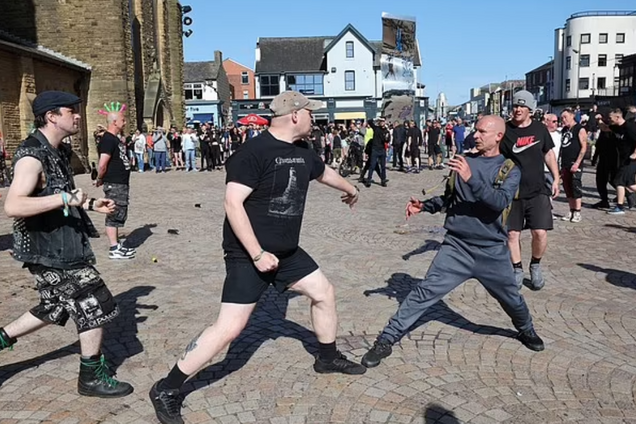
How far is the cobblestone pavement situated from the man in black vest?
426 millimetres

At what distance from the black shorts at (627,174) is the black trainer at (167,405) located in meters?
9.68

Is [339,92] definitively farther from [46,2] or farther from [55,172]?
[55,172]

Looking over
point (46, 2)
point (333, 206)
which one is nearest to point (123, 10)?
point (46, 2)

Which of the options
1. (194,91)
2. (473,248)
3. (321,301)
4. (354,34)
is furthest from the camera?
(194,91)

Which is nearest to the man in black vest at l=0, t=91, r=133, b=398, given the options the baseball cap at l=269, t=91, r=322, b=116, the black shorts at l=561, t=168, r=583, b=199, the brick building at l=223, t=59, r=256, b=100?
the baseball cap at l=269, t=91, r=322, b=116

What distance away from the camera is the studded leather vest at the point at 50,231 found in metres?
3.65

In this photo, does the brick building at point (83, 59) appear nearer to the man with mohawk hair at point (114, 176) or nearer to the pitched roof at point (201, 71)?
the man with mohawk hair at point (114, 176)

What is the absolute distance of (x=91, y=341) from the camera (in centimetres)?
383

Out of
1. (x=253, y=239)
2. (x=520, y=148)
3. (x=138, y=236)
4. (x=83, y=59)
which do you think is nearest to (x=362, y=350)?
(x=253, y=239)

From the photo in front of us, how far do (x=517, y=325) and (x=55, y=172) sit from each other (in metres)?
3.47

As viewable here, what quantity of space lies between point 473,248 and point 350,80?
55.2m

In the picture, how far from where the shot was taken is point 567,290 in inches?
247

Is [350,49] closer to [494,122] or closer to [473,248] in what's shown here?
[494,122]

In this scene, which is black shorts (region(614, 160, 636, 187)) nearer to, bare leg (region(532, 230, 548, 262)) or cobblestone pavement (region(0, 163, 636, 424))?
cobblestone pavement (region(0, 163, 636, 424))
